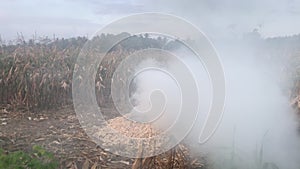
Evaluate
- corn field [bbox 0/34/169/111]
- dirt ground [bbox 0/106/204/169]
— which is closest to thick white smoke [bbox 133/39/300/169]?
dirt ground [bbox 0/106/204/169]

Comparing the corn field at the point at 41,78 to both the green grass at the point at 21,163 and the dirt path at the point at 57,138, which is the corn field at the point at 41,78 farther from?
the green grass at the point at 21,163

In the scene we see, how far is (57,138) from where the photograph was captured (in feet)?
15.6

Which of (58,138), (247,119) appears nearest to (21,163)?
A: (58,138)

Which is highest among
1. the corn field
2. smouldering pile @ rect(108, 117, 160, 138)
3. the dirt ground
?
the corn field

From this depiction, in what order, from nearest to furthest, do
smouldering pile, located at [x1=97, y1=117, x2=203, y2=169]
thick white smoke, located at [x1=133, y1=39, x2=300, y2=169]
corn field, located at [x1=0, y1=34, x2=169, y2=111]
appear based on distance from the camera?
smouldering pile, located at [x1=97, y1=117, x2=203, y2=169] → thick white smoke, located at [x1=133, y1=39, x2=300, y2=169] → corn field, located at [x1=0, y1=34, x2=169, y2=111]

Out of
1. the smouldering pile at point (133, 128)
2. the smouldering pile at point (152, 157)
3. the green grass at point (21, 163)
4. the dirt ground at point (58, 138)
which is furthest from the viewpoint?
the smouldering pile at point (133, 128)

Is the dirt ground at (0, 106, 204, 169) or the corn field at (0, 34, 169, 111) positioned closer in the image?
the dirt ground at (0, 106, 204, 169)

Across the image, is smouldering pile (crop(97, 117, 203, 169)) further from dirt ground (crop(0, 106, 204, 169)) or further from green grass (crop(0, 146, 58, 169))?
green grass (crop(0, 146, 58, 169))

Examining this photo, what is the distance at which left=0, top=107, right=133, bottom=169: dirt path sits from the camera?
13.4ft

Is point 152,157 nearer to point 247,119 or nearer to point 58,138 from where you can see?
point 247,119

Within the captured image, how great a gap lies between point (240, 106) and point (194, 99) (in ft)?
1.63

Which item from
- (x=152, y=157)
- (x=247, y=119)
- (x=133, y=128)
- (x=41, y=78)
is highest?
(x=41, y=78)

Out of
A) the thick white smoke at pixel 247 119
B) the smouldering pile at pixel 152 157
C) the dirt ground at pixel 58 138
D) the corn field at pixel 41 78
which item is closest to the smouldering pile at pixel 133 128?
the smouldering pile at pixel 152 157

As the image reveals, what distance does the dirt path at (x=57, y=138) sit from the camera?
13.4 ft
